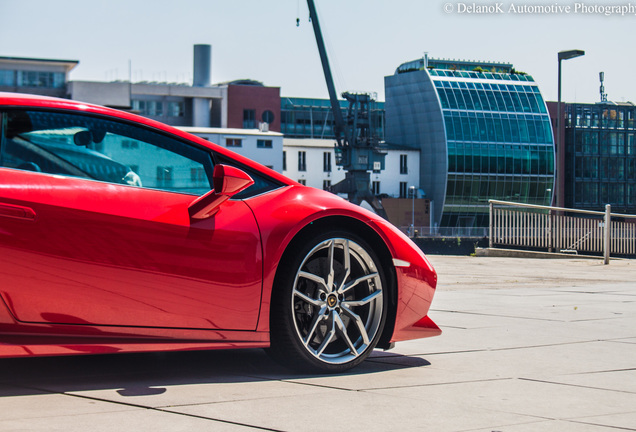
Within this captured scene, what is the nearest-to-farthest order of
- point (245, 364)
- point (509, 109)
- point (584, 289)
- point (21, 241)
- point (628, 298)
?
point (21, 241), point (245, 364), point (628, 298), point (584, 289), point (509, 109)

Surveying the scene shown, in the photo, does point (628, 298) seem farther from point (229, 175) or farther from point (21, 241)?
point (21, 241)

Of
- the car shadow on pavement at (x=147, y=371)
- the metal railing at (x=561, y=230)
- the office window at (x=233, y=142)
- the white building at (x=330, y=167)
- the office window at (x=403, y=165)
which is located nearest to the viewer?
the car shadow on pavement at (x=147, y=371)

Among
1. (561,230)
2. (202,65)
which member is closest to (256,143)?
(202,65)

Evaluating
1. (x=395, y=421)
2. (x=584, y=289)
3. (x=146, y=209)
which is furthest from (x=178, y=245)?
(x=584, y=289)

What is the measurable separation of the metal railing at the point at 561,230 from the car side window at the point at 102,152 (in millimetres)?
15462

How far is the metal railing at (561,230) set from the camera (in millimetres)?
19188

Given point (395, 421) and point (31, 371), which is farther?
point (31, 371)

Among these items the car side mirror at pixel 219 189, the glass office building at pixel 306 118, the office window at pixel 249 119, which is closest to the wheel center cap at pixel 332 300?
the car side mirror at pixel 219 189

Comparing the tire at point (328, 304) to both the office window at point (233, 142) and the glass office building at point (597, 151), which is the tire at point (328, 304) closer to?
the office window at point (233, 142)

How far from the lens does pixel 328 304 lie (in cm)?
425

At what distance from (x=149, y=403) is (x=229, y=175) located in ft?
3.58

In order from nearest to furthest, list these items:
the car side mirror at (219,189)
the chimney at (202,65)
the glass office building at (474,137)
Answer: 1. the car side mirror at (219,189)
2. the glass office building at (474,137)
3. the chimney at (202,65)

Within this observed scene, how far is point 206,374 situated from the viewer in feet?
13.5

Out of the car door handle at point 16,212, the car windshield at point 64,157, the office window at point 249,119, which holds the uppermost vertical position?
the office window at point 249,119
